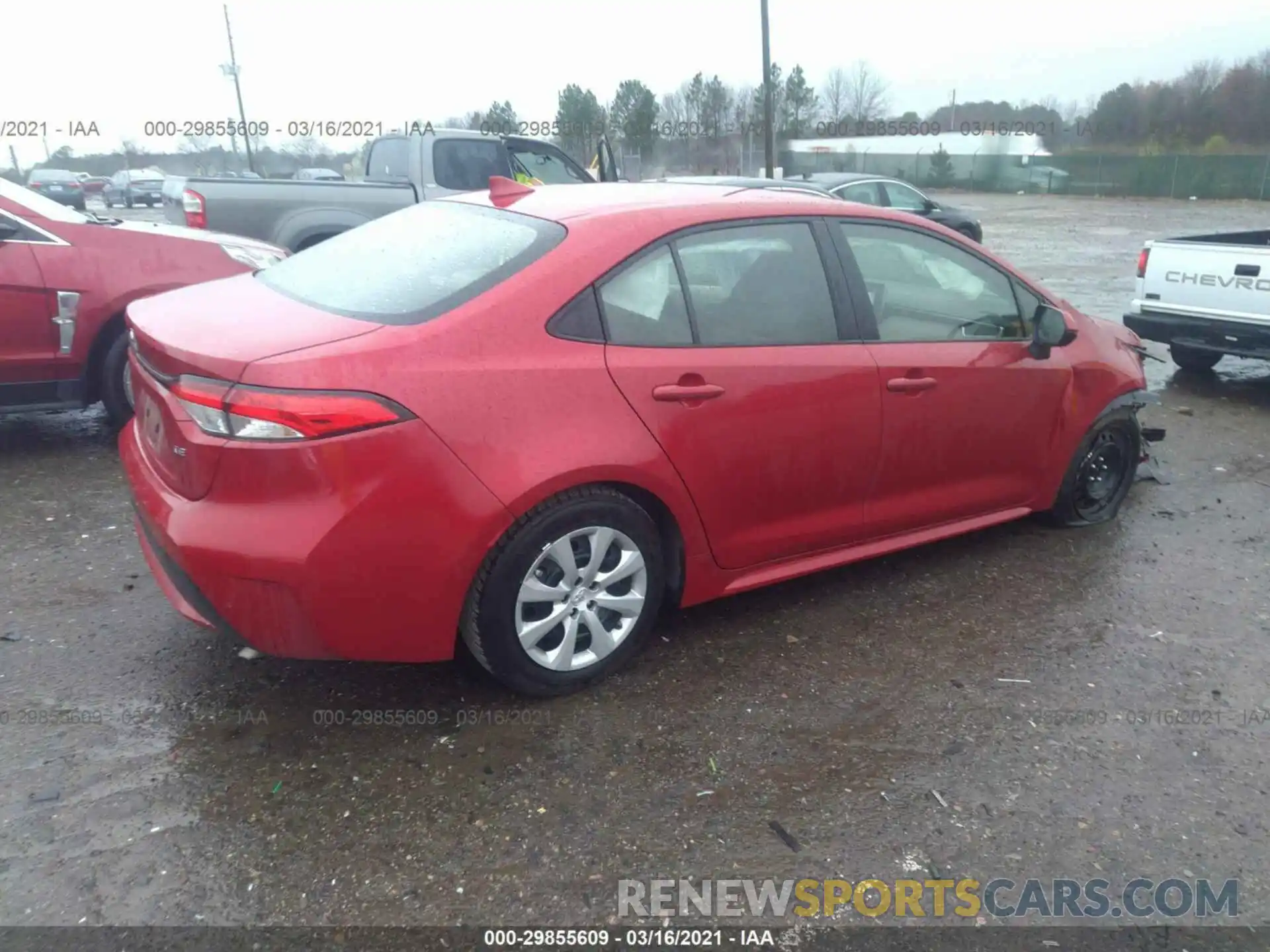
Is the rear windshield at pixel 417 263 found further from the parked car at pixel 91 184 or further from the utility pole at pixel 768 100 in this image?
the parked car at pixel 91 184

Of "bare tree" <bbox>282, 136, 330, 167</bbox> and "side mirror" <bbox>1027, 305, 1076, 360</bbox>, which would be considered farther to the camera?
"bare tree" <bbox>282, 136, 330, 167</bbox>

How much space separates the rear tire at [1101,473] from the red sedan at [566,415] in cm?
44

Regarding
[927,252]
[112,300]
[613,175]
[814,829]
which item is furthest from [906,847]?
[613,175]

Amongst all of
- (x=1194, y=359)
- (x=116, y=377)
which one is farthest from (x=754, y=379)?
(x=1194, y=359)

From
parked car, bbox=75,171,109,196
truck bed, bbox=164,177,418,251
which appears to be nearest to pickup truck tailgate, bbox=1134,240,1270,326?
truck bed, bbox=164,177,418,251

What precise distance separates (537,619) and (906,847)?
1.25m

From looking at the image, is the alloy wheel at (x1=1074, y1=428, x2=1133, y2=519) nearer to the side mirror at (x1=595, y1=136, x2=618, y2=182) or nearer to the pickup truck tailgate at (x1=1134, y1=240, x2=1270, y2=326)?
the pickup truck tailgate at (x1=1134, y1=240, x2=1270, y2=326)

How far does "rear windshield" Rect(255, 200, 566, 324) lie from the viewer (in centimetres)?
298

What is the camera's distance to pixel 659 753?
9.59 feet

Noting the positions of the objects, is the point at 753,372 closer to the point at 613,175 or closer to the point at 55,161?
the point at 613,175

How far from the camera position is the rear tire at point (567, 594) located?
2.90m

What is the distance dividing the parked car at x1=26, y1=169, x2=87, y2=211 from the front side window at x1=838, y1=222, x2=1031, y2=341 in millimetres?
25898

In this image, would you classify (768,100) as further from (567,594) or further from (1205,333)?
(567,594)

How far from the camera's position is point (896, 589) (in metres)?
4.07
